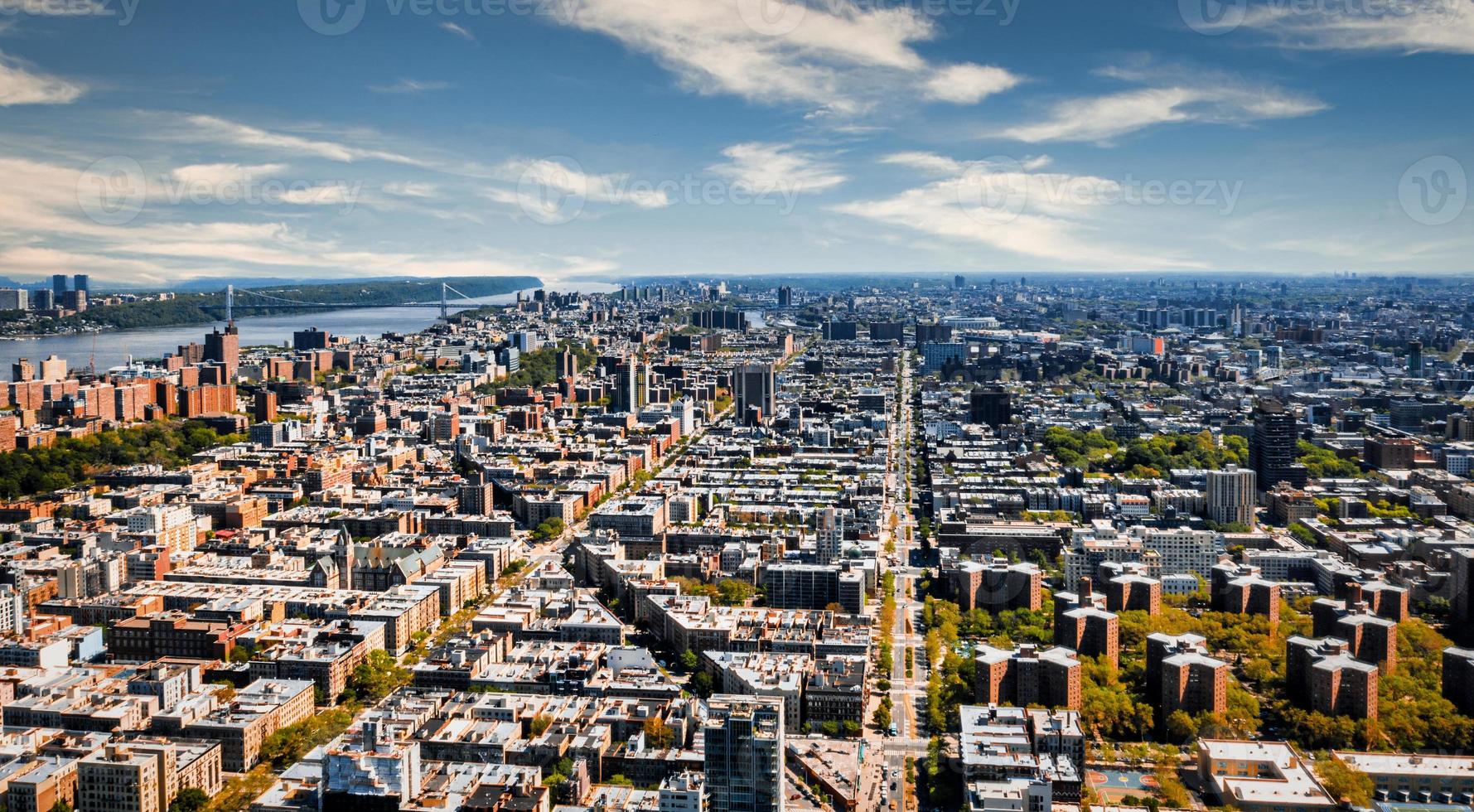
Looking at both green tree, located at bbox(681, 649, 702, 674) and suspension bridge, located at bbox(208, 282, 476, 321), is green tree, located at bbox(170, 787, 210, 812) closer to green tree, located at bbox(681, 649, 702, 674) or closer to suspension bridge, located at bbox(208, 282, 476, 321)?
green tree, located at bbox(681, 649, 702, 674)

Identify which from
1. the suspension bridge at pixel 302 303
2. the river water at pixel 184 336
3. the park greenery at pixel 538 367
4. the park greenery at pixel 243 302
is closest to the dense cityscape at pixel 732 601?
the park greenery at pixel 538 367

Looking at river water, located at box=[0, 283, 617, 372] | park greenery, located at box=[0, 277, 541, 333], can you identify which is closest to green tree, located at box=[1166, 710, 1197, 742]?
river water, located at box=[0, 283, 617, 372]

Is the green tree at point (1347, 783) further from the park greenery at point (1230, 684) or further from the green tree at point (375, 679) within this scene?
the green tree at point (375, 679)

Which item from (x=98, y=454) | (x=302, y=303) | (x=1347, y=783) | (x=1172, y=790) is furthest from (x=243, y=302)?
(x=1347, y=783)

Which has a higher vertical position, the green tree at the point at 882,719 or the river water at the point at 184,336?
the river water at the point at 184,336

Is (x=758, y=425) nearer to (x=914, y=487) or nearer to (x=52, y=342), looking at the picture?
(x=914, y=487)
